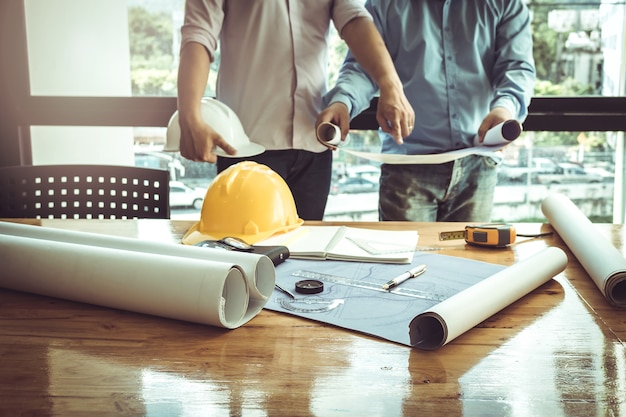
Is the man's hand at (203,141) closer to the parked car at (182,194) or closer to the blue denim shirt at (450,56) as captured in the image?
the blue denim shirt at (450,56)

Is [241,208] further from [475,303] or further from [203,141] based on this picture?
[475,303]

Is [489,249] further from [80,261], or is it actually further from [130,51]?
[130,51]

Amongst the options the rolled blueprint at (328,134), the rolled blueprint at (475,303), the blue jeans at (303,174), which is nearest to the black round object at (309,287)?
the rolled blueprint at (475,303)

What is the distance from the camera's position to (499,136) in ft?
4.69

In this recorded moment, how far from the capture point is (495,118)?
5.00 feet

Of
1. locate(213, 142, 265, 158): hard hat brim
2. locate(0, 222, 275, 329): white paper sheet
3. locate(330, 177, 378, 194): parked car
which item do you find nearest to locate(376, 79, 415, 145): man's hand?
locate(213, 142, 265, 158): hard hat brim

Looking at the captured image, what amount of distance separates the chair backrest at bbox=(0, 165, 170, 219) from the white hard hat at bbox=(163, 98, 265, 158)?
4.3 inches

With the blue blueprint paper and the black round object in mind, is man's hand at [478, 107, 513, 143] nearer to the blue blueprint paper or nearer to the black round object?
the blue blueprint paper

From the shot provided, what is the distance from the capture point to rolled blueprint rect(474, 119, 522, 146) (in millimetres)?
1371

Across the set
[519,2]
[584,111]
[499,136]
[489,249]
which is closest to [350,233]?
[489,249]

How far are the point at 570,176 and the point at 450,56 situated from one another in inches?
43.0

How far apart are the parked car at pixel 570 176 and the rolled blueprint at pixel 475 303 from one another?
170 centimetres

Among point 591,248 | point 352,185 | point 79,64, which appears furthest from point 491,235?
point 79,64

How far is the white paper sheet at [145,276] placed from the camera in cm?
77
